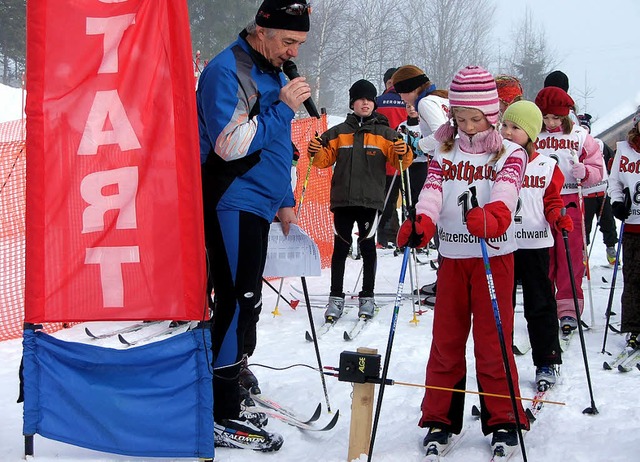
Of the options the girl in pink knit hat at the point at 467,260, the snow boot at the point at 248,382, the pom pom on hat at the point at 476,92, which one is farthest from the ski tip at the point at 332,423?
the pom pom on hat at the point at 476,92

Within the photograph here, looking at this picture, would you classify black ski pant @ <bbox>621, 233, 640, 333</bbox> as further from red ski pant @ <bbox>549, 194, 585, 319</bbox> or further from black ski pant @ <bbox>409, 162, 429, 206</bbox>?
black ski pant @ <bbox>409, 162, 429, 206</bbox>

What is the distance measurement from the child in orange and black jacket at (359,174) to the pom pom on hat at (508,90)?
3.21 feet

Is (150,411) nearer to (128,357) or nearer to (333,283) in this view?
(128,357)

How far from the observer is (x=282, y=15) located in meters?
3.43

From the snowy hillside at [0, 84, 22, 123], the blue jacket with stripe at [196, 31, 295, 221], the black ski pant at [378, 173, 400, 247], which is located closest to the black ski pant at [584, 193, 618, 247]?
the black ski pant at [378, 173, 400, 247]

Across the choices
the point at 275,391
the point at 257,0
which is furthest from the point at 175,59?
the point at 257,0

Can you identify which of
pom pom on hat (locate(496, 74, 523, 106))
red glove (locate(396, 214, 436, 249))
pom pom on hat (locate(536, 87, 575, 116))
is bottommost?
red glove (locate(396, 214, 436, 249))

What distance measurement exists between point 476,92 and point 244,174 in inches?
47.0

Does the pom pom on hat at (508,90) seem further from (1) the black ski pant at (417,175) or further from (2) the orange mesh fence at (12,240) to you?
(2) the orange mesh fence at (12,240)

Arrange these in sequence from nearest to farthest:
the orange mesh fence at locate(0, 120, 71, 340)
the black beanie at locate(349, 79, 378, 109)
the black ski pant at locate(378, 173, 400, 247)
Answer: the orange mesh fence at locate(0, 120, 71, 340)
the black beanie at locate(349, 79, 378, 109)
the black ski pant at locate(378, 173, 400, 247)

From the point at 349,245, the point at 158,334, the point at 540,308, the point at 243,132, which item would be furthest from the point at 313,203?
the point at 243,132

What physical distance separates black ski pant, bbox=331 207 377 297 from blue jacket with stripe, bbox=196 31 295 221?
299cm

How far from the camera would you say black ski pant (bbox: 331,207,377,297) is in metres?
6.62

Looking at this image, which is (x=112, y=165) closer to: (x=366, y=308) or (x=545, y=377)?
(x=545, y=377)
